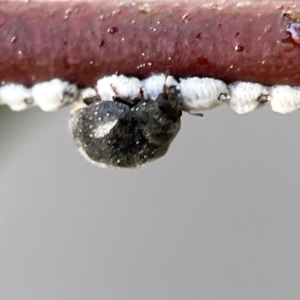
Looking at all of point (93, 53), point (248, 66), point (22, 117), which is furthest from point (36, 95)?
point (22, 117)

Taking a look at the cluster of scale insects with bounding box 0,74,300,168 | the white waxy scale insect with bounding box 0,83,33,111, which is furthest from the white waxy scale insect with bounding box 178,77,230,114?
the white waxy scale insect with bounding box 0,83,33,111

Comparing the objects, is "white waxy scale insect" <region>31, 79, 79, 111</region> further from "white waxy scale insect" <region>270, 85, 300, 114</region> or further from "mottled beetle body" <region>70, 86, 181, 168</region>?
"white waxy scale insect" <region>270, 85, 300, 114</region>

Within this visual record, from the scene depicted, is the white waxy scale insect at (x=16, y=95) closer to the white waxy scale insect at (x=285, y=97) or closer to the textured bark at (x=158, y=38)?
the textured bark at (x=158, y=38)

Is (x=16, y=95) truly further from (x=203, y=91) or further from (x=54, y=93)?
(x=203, y=91)

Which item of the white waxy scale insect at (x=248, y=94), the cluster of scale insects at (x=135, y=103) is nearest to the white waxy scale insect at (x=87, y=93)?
the cluster of scale insects at (x=135, y=103)

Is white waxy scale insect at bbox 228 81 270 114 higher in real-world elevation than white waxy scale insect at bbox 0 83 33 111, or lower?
lower

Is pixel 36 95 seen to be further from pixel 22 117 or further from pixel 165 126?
pixel 22 117
